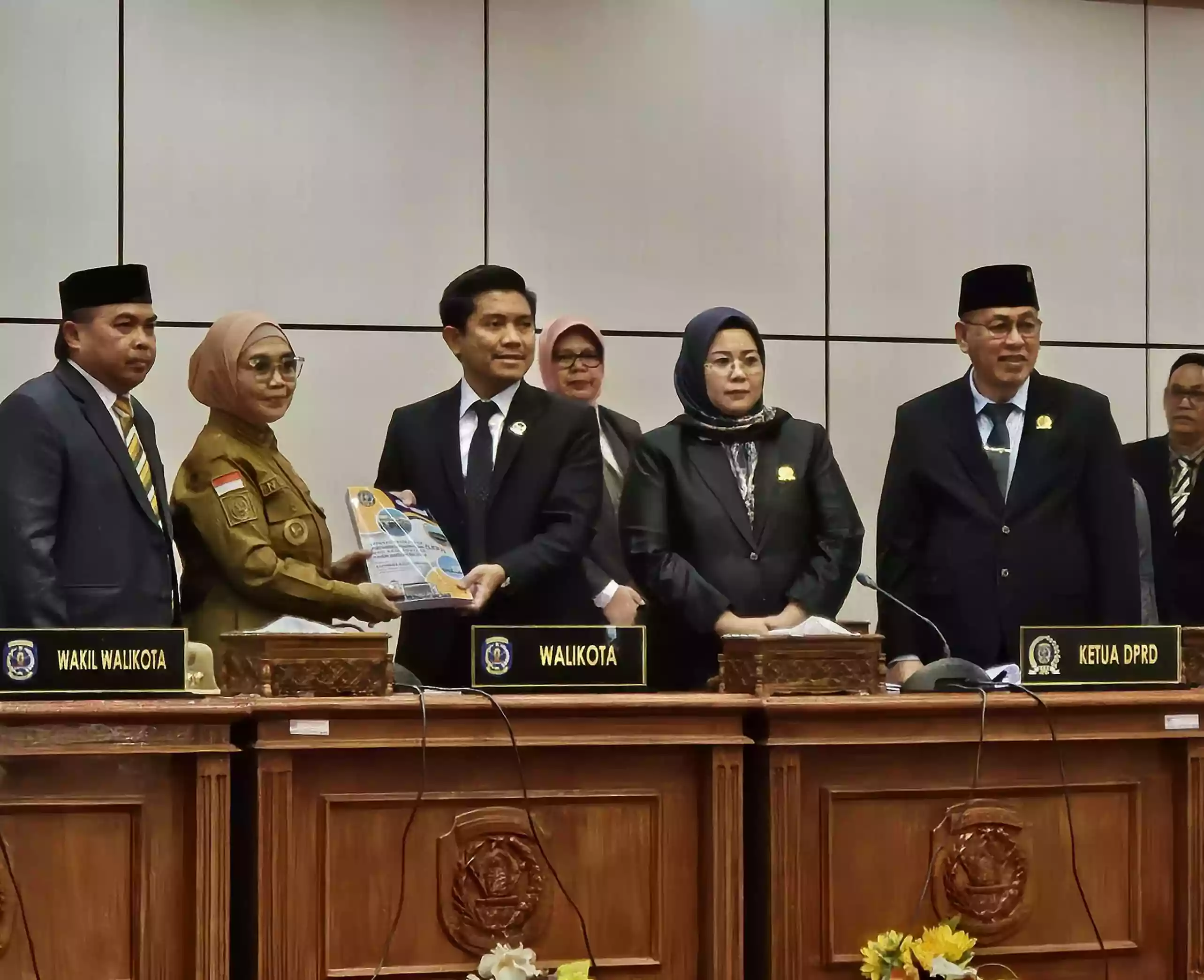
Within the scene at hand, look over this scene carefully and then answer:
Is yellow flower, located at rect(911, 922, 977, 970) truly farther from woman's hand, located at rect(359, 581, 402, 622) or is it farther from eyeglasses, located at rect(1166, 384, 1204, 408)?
eyeglasses, located at rect(1166, 384, 1204, 408)

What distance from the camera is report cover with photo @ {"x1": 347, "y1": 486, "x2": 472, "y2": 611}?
126 inches

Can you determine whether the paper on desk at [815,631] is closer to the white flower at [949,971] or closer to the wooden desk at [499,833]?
the wooden desk at [499,833]

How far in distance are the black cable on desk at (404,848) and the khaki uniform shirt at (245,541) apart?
0.57 m

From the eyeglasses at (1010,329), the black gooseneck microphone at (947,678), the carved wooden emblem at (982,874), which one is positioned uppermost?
the eyeglasses at (1010,329)

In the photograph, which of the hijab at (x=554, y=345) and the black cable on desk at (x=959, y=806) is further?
the hijab at (x=554, y=345)

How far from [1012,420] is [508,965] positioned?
162cm

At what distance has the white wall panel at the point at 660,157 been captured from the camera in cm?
499

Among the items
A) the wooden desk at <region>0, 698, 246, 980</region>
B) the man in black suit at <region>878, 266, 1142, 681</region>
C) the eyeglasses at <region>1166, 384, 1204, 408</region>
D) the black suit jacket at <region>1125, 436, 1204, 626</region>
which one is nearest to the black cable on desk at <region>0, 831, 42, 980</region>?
the wooden desk at <region>0, 698, 246, 980</region>

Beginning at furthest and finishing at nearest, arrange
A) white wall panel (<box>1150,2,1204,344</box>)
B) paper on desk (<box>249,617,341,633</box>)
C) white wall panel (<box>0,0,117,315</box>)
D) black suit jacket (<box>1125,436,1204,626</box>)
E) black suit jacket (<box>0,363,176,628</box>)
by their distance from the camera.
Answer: white wall panel (<box>1150,2,1204,344</box>) < white wall panel (<box>0,0,117,315</box>) < black suit jacket (<box>1125,436,1204,626</box>) < black suit jacket (<box>0,363,176,628</box>) < paper on desk (<box>249,617,341,633</box>)

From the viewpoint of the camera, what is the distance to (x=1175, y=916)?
10.1ft

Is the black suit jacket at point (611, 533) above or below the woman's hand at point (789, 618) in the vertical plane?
above

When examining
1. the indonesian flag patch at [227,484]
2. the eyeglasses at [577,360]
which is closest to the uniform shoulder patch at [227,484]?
the indonesian flag patch at [227,484]

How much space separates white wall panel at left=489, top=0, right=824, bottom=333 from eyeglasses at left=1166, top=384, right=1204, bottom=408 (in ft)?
3.85

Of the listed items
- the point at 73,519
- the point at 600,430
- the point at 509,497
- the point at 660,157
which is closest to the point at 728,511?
the point at 509,497
